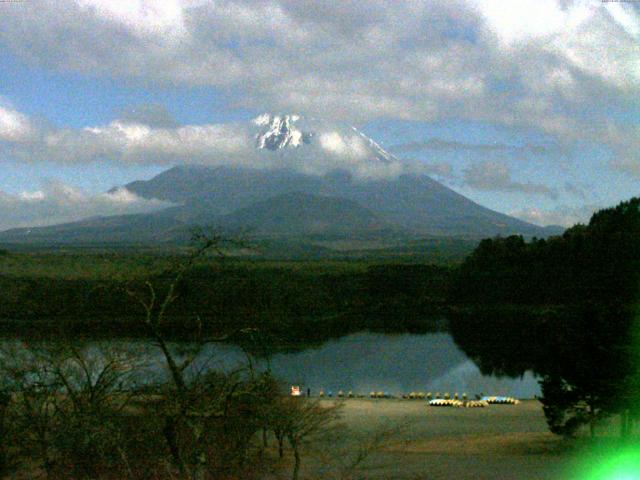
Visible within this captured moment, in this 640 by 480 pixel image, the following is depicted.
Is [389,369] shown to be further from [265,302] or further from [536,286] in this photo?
[536,286]

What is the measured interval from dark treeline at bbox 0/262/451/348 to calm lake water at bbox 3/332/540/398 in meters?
2.11

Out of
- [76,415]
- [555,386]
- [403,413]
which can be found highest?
[76,415]

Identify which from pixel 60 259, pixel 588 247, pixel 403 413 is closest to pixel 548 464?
pixel 403 413

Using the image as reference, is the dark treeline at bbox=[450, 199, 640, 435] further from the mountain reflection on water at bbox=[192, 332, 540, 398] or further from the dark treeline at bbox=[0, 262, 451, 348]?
the dark treeline at bbox=[0, 262, 451, 348]

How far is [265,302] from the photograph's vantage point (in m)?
50.2

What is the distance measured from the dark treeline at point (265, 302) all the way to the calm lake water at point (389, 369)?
211 cm

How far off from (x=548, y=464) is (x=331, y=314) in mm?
38114

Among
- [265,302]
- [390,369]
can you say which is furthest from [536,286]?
[390,369]

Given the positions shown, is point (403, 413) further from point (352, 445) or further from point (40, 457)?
point (40, 457)

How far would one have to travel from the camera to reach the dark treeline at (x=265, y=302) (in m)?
40.2

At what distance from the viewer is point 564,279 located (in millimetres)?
51344

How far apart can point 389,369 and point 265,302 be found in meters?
18.0

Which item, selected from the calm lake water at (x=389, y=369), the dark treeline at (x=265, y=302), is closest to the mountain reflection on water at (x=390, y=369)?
the calm lake water at (x=389, y=369)

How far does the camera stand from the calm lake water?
29.0 meters
